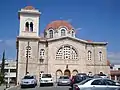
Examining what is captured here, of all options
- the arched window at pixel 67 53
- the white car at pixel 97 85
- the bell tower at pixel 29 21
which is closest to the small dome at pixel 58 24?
the arched window at pixel 67 53

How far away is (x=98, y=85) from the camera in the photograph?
620 inches

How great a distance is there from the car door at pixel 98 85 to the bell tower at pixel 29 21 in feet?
110

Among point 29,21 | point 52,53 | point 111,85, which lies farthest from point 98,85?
point 29,21

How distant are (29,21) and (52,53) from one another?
8.42m

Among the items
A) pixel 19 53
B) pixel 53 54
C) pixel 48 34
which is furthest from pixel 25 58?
pixel 48 34

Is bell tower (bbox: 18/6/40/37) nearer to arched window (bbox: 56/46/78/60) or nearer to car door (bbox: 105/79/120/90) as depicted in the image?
arched window (bbox: 56/46/78/60)

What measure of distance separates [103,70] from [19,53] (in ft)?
64.1

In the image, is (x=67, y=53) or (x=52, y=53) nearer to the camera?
(x=52, y=53)

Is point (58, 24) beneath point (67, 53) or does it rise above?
above

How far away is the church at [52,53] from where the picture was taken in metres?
47.1

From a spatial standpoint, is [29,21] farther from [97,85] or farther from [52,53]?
[97,85]

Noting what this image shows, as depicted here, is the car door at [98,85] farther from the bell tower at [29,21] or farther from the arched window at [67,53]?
the arched window at [67,53]

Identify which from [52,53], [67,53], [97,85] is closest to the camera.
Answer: [97,85]

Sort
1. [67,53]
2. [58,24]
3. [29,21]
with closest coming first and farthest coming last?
1. [29,21]
2. [67,53]
3. [58,24]
